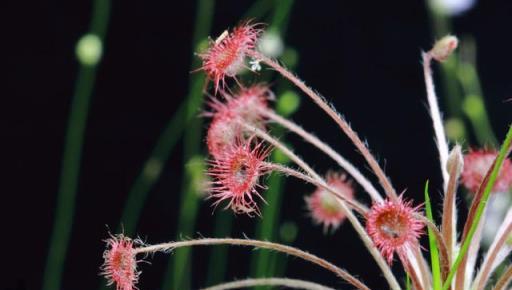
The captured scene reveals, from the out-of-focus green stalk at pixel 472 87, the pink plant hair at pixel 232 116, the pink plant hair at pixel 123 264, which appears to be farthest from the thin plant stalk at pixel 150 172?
the pink plant hair at pixel 123 264

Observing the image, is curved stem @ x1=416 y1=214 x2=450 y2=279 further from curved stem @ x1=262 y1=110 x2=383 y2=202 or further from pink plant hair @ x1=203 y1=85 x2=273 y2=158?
pink plant hair @ x1=203 y1=85 x2=273 y2=158

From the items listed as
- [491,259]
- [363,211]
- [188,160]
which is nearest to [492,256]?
[491,259]

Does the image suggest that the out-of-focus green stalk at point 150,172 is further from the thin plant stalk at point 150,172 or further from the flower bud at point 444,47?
the flower bud at point 444,47

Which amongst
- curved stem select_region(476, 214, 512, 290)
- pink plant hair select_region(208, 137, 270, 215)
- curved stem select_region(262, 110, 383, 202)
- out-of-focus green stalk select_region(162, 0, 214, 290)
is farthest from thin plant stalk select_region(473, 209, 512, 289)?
out-of-focus green stalk select_region(162, 0, 214, 290)

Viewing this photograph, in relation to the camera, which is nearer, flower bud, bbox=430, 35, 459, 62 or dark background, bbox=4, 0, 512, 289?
flower bud, bbox=430, 35, 459, 62

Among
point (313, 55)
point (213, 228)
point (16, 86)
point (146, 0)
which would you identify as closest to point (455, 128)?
point (313, 55)

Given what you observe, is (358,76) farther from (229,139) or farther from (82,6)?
(229,139)
